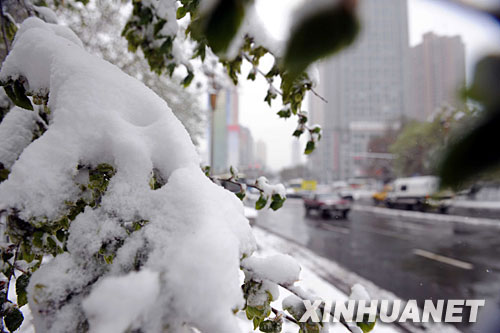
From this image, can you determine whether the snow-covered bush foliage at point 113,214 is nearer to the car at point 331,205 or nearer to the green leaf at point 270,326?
the green leaf at point 270,326

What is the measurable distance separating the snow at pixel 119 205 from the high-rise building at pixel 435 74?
19.4 inches

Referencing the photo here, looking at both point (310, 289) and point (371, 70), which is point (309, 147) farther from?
Answer: point (310, 289)

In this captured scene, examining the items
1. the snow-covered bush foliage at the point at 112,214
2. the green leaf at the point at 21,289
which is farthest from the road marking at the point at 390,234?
the green leaf at the point at 21,289

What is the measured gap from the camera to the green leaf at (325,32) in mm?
251

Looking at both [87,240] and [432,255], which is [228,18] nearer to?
[87,240]

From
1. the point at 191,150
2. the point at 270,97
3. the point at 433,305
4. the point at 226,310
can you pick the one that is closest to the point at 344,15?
the point at 226,310

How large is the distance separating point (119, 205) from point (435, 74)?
0.80 meters

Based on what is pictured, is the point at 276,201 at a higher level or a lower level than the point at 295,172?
lower

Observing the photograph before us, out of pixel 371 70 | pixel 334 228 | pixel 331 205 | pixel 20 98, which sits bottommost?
pixel 334 228

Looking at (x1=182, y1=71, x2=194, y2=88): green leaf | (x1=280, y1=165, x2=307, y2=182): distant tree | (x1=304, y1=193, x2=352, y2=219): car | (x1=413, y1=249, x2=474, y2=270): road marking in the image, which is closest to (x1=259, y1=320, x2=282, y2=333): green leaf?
(x1=182, y1=71, x2=194, y2=88): green leaf

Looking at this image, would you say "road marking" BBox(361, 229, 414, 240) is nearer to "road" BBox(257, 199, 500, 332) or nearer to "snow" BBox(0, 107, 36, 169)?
"road" BBox(257, 199, 500, 332)

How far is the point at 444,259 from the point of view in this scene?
672 cm

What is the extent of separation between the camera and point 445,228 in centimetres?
1064

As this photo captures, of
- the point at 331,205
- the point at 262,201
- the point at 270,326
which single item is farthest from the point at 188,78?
the point at 331,205
